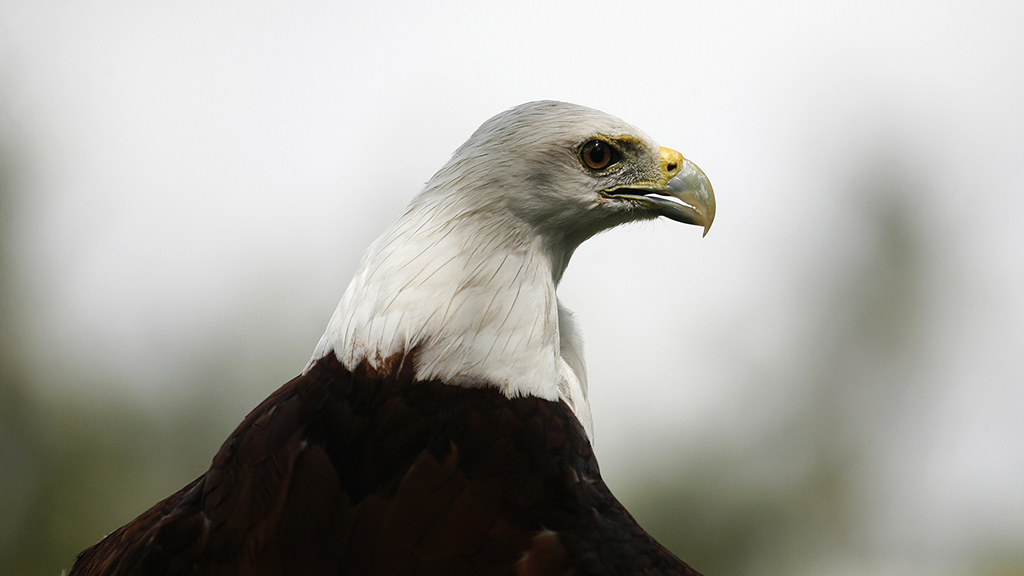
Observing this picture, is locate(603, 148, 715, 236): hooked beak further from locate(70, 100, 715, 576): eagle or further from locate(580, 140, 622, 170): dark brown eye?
locate(70, 100, 715, 576): eagle

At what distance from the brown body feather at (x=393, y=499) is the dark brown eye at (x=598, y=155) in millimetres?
1078

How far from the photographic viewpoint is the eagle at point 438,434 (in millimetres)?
2014

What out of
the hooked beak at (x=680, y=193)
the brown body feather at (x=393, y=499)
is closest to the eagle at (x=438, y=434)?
the brown body feather at (x=393, y=499)

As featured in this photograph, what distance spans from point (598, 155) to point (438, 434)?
133 centimetres

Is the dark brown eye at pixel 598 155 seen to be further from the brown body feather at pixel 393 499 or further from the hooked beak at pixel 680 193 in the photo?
the brown body feather at pixel 393 499

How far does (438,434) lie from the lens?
2.15 meters

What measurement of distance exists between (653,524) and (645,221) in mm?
10329

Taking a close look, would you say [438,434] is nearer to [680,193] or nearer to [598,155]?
[598,155]

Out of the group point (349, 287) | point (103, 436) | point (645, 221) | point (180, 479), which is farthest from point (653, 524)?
point (349, 287)

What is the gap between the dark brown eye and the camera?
2.89 meters

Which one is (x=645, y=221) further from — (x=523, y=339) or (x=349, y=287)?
(x=349, y=287)

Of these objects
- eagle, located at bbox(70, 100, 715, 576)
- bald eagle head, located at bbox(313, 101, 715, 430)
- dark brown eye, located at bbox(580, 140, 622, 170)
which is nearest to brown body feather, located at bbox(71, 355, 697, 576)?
eagle, located at bbox(70, 100, 715, 576)

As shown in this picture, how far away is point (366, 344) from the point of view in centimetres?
232

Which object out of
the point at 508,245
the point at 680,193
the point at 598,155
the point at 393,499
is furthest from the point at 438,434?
the point at 680,193
